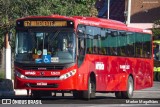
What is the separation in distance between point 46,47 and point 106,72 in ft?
13.9

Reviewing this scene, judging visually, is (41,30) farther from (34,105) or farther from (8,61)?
(8,61)

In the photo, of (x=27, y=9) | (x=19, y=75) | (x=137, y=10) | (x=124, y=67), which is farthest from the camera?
(x=137, y=10)

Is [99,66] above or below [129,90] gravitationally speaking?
above

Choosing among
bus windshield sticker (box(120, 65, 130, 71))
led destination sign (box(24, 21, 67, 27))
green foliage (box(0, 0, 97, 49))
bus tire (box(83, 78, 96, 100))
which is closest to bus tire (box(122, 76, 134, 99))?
bus windshield sticker (box(120, 65, 130, 71))

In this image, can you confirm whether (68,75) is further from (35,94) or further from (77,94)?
(77,94)

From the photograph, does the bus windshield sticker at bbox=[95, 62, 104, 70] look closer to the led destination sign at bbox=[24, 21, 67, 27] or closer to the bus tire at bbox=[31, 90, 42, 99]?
the bus tire at bbox=[31, 90, 42, 99]

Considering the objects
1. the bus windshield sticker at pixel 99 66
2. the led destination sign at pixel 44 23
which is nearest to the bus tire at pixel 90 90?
the bus windshield sticker at pixel 99 66

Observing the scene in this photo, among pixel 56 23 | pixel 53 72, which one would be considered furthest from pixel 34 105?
pixel 56 23

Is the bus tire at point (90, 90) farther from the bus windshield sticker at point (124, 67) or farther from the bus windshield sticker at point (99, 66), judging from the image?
the bus windshield sticker at point (124, 67)

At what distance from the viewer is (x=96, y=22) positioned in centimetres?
2791

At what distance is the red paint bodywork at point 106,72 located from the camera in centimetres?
2561

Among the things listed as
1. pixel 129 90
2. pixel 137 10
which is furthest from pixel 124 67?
pixel 137 10

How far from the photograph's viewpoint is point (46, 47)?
83.5 feet

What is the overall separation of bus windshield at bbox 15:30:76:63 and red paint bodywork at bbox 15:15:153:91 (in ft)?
1.43
